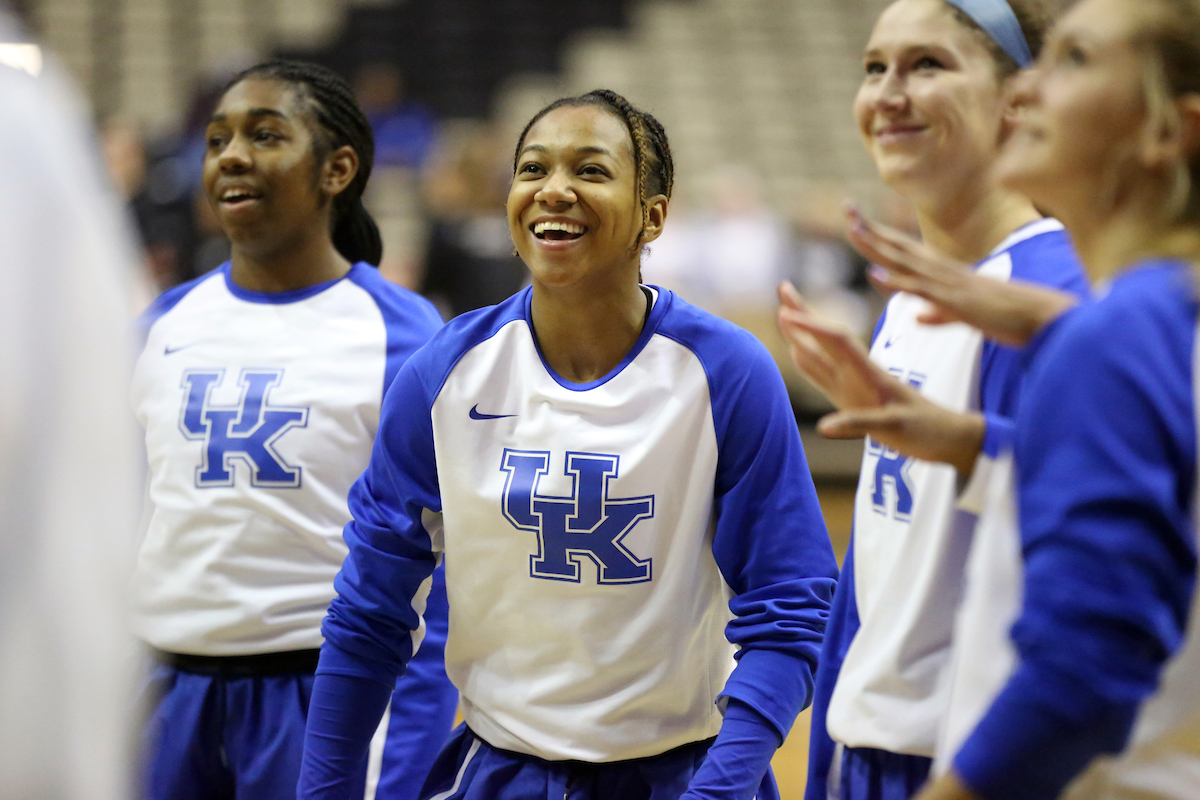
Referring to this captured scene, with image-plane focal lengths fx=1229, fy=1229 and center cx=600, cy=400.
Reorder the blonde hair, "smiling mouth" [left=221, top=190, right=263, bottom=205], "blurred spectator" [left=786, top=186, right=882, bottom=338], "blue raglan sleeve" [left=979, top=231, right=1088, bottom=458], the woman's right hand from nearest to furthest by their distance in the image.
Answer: the blonde hair < the woman's right hand < "blue raglan sleeve" [left=979, top=231, right=1088, bottom=458] < "smiling mouth" [left=221, top=190, right=263, bottom=205] < "blurred spectator" [left=786, top=186, right=882, bottom=338]

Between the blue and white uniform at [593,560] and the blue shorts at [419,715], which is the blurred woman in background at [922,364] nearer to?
the blue and white uniform at [593,560]

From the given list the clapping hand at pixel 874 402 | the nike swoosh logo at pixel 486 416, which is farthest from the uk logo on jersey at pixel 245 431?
the clapping hand at pixel 874 402

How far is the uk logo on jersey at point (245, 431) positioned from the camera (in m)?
2.38

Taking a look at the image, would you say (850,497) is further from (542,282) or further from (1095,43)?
(1095,43)

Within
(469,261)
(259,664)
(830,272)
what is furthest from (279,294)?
(830,272)

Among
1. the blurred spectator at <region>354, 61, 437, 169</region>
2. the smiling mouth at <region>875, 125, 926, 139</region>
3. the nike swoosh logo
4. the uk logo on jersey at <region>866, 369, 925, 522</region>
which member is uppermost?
the blurred spectator at <region>354, 61, 437, 169</region>

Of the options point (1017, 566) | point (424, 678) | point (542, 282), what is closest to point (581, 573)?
point (542, 282)

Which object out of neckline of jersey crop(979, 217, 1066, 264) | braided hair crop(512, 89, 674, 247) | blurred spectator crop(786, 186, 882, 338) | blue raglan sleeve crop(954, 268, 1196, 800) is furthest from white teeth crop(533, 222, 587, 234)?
blurred spectator crop(786, 186, 882, 338)

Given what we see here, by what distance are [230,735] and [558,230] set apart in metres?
1.18

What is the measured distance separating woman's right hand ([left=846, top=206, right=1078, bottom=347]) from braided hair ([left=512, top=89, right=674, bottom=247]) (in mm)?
751

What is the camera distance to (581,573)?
1892 mm

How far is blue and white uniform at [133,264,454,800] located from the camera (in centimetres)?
234

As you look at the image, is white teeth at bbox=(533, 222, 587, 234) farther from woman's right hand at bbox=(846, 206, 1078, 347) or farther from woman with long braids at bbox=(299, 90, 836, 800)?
woman's right hand at bbox=(846, 206, 1078, 347)

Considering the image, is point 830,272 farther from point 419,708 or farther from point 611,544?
point 611,544
